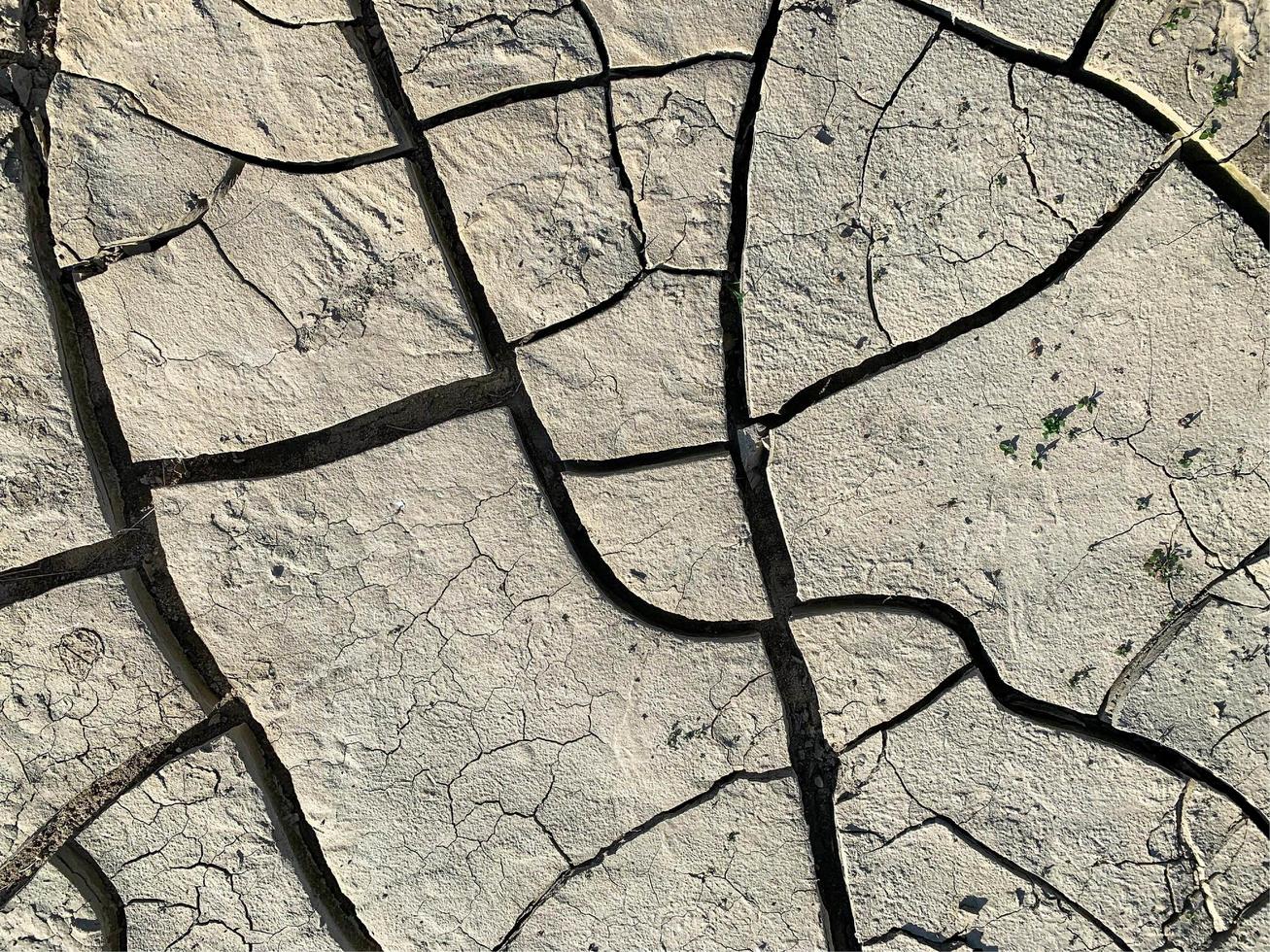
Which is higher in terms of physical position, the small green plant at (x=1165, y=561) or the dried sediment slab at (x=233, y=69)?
the dried sediment slab at (x=233, y=69)

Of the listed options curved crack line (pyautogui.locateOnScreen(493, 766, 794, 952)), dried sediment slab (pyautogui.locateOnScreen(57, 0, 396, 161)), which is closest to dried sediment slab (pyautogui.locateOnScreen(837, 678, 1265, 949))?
curved crack line (pyautogui.locateOnScreen(493, 766, 794, 952))

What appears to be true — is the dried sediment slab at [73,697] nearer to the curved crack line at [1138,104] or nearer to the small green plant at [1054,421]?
the small green plant at [1054,421]

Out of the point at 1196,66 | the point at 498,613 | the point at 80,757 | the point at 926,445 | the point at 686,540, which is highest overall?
the point at 1196,66

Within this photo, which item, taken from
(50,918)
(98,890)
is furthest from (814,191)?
(50,918)

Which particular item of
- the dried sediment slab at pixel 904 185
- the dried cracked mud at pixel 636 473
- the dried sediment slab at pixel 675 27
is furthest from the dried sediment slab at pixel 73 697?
the dried sediment slab at pixel 675 27

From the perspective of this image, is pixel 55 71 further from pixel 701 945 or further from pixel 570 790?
pixel 701 945

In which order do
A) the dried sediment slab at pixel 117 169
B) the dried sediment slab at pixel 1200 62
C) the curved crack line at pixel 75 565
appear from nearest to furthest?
the dried sediment slab at pixel 1200 62
the dried sediment slab at pixel 117 169
the curved crack line at pixel 75 565

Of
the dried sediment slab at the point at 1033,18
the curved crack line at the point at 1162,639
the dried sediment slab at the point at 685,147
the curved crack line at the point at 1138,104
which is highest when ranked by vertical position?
the dried sediment slab at the point at 1033,18

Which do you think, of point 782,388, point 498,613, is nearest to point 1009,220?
point 782,388
